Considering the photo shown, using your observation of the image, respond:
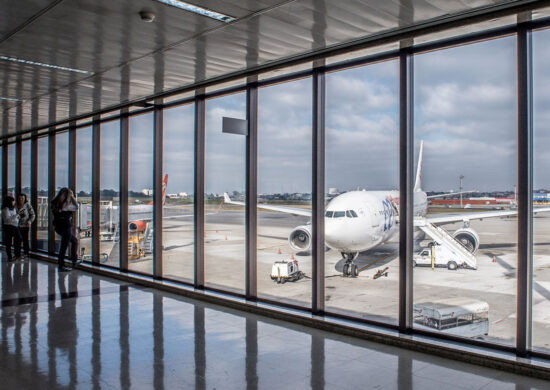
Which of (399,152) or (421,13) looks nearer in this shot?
(421,13)

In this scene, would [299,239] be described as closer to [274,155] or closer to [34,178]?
[274,155]

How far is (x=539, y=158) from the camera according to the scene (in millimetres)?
3424

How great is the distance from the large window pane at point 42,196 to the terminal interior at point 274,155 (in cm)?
201

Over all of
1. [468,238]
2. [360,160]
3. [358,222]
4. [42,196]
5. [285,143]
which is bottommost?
[468,238]

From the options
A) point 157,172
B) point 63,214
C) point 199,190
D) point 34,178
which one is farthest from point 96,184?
point 199,190

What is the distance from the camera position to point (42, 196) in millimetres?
10086

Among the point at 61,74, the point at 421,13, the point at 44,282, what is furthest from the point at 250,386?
the point at 44,282

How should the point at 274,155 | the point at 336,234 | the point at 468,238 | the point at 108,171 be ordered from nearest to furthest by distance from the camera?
1. the point at 274,155
2. the point at 108,171
3. the point at 336,234
4. the point at 468,238

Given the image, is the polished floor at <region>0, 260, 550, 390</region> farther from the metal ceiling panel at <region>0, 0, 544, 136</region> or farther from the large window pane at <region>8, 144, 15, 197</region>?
the large window pane at <region>8, 144, 15, 197</region>

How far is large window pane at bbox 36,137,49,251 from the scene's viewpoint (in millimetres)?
9820

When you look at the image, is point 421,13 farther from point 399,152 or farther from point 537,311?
point 537,311

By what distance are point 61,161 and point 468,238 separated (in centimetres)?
942

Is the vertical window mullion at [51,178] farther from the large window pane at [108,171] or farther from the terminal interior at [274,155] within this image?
the large window pane at [108,171]

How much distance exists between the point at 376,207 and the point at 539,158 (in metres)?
6.73
